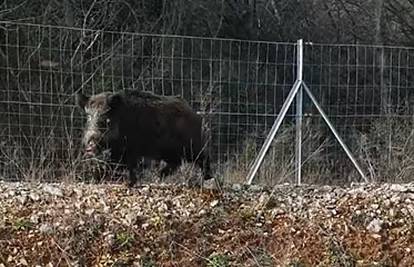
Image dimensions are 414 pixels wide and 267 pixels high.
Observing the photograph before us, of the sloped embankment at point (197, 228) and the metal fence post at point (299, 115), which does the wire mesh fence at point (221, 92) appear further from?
the sloped embankment at point (197, 228)

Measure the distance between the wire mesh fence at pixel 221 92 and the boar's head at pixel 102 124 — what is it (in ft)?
7.17

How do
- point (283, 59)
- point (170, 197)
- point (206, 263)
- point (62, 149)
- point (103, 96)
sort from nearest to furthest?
1. point (206, 263)
2. point (170, 197)
3. point (103, 96)
4. point (62, 149)
5. point (283, 59)

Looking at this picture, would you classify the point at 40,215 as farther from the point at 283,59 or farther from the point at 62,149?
the point at 283,59

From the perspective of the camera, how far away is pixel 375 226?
22.4ft

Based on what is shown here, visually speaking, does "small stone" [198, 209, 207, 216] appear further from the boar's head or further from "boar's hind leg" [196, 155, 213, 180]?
"boar's hind leg" [196, 155, 213, 180]

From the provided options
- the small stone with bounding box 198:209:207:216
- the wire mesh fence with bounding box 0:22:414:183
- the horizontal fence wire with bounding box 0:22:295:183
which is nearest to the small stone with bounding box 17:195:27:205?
the small stone with bounding box 198:209:207:216

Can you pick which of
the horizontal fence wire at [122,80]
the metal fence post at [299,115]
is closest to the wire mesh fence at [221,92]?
the horizontal fence wire at [122,80]

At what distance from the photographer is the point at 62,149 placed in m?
9.99

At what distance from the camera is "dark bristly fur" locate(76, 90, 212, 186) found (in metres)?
7.60

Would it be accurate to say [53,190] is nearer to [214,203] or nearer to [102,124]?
[102,124]

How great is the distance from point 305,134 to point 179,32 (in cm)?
444

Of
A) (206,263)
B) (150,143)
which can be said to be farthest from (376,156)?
(206,263)

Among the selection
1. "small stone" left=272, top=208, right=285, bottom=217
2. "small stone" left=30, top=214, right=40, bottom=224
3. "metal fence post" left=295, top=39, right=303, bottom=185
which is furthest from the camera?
"metal fence post" left=295, top=39, right=303, bottom=185

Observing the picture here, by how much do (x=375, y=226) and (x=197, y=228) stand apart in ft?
4.75
